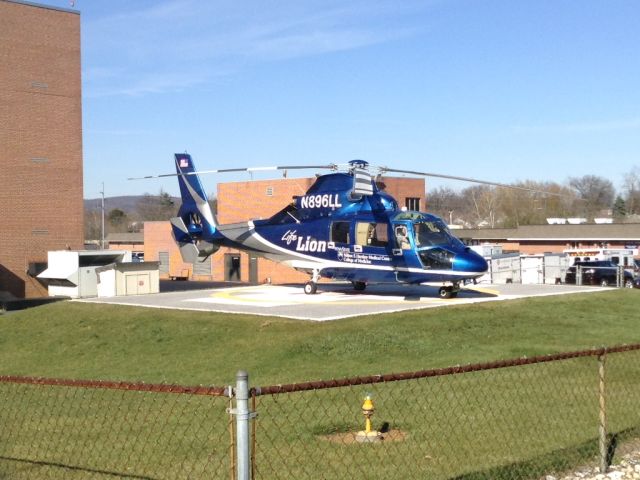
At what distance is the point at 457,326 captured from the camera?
21.4 metres

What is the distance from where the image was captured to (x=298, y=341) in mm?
19781

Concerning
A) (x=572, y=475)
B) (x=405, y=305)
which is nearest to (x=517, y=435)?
(x=572, y=475)

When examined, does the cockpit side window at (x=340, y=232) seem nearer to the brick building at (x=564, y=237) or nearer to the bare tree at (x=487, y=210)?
the brick building at (x=564, y=237)

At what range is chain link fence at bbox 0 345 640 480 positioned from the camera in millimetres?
9125

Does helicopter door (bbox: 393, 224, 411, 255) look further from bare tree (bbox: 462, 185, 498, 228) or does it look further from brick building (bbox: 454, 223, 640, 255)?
bare tree (bbox: 462, 185, 498, 228)

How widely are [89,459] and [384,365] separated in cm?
827

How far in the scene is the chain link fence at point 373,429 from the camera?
9125 mm

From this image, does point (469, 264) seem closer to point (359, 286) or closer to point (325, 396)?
point (359, 286)

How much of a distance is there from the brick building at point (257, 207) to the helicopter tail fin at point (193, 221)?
17664 millimetres

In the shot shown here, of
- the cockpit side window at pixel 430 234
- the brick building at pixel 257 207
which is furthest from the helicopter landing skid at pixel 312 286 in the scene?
the brick building at pixel 257 207

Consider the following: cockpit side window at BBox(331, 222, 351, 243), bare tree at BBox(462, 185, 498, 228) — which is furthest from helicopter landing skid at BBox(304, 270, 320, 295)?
bare tree at BBox(462, 185, 498, 228)

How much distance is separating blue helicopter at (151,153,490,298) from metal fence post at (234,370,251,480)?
18.4 m

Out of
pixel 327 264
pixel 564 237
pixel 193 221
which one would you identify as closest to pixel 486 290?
pixel 327 264

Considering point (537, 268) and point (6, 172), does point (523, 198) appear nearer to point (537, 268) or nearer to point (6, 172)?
point (537, 268)
